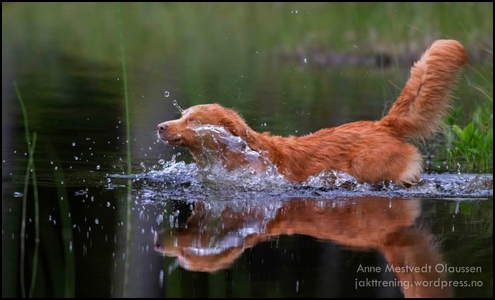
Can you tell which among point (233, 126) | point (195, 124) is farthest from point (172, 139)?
point (233, 126)

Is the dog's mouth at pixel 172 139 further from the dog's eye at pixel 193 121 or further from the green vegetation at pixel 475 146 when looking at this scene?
Answer: the green vegetation at pixel 475 146

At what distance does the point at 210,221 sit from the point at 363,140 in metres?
2.02

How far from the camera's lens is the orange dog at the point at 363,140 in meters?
7.96

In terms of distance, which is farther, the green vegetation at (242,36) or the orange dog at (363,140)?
the green vegetation at (242,36)

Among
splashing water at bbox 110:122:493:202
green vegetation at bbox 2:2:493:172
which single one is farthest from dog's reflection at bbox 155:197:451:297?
green vegetation at bbox 2:2:493:172

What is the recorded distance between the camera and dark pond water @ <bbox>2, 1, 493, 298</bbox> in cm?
526

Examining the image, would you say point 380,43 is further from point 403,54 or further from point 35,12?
point 35,12

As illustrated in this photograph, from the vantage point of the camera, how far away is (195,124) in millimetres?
7914

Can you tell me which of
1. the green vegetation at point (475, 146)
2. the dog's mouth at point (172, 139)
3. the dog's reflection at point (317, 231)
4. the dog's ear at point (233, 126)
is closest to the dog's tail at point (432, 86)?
the dog's reflection at point (317, 231)

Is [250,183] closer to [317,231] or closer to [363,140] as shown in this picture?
[363,140]

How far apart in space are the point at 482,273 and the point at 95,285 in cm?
213

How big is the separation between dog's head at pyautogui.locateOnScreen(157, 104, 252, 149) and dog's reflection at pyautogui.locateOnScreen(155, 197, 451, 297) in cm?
74

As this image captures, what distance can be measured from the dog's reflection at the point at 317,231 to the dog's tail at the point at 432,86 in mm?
806

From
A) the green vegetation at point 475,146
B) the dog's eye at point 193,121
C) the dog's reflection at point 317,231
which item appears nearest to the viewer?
the dog's reflection at point 317,231
